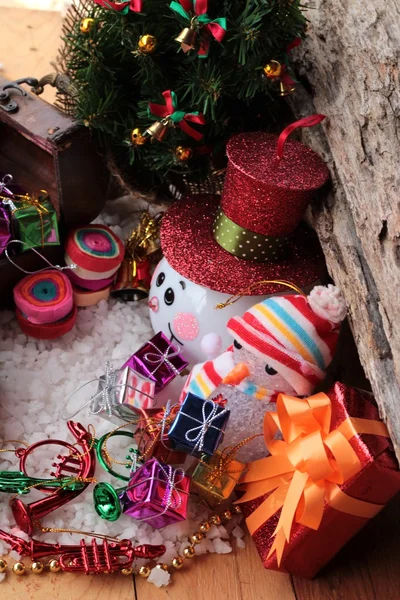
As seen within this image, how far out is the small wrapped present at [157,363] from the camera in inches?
49.1

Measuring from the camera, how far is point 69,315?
137cm

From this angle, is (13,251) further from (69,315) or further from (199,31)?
(199,31)

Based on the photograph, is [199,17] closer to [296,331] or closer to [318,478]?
[296,331]

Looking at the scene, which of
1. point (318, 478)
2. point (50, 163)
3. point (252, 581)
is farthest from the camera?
point (50, 163)

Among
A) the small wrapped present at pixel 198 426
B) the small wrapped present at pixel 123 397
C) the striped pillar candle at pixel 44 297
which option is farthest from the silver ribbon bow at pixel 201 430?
the striped pillar candle at pixel 44 297

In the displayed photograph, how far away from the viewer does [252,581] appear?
1.13 meters

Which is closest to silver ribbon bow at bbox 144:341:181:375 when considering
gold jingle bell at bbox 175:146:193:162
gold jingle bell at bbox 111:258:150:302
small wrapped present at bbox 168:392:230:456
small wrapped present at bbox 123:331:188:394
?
small wrapped present at bbox 123:331:188:394

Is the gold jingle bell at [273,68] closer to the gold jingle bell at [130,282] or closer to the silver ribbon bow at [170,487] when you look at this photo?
the gold jingle bell at [130,282]

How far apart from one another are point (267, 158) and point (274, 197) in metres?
0.08

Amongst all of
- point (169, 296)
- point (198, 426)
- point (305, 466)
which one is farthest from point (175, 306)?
point (305, 466)

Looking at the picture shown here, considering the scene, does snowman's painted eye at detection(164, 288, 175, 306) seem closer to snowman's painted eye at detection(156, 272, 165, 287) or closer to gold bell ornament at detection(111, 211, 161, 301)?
snowman's painted eye at detection(156, 272, 165, 287)

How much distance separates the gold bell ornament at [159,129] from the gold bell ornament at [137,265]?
0.27m

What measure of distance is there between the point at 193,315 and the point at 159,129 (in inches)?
12.8

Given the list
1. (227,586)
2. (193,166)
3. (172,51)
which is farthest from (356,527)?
(172,51)
